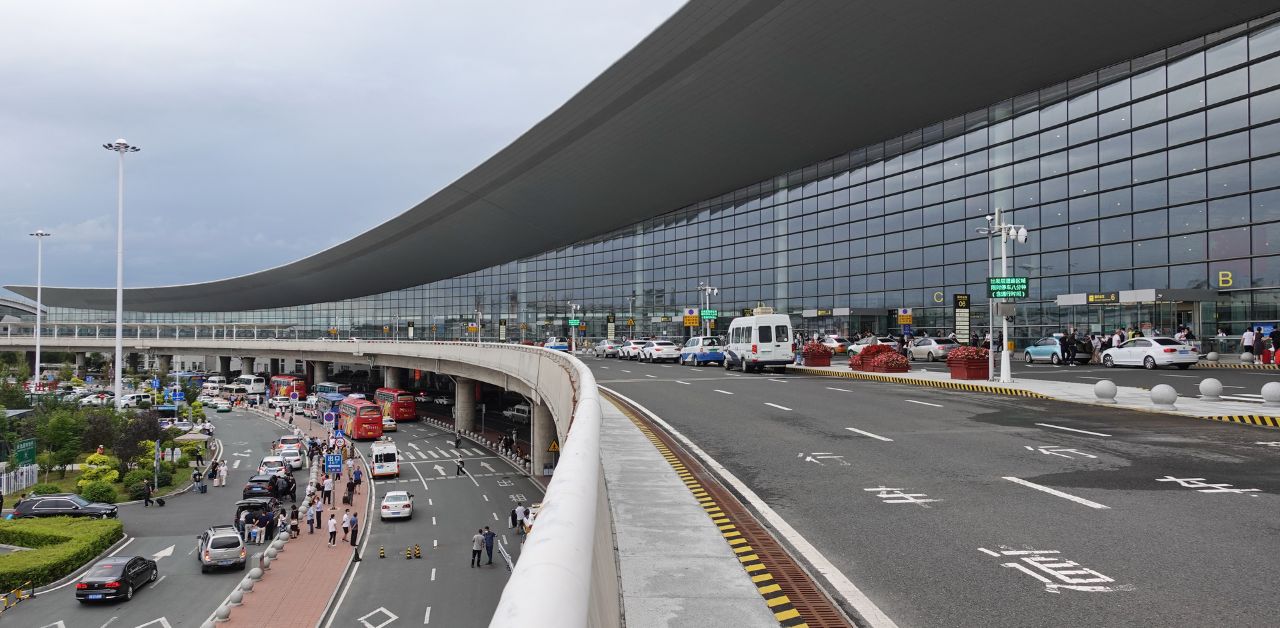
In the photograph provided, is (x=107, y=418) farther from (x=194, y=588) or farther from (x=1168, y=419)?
(x=1168, y=419)

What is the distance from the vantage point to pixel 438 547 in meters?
28.8

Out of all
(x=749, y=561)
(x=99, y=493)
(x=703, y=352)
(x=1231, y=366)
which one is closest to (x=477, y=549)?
(x=703, y=352)

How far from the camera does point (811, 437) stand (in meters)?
13.3

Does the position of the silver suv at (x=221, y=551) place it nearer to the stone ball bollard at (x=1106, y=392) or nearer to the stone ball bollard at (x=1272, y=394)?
the stone ball bollard at (x=1106, y=392)

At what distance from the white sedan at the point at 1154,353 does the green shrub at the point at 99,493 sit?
5026 cm

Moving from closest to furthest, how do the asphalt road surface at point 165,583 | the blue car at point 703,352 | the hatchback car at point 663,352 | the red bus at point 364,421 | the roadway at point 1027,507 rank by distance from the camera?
the roadway at point 1027,507 < the asphalt road surface at point 165,583 < the blue car at point 703,352 < the hatchback car at point 663,352 < the red bus at point 364,421

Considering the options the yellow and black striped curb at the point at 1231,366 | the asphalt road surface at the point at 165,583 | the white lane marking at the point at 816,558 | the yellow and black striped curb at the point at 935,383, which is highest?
the yellow and black striped curb at the point at 1231,366

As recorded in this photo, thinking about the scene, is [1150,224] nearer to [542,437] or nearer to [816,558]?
[542,437]

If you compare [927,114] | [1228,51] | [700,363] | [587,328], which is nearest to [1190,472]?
[700,363]

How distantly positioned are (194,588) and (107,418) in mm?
30270

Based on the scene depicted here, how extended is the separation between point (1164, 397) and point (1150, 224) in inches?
1148

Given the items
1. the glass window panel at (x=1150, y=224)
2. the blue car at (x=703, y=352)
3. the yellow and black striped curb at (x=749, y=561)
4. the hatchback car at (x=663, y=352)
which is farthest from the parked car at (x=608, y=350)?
the yellow and black striped curb at (x=749, y=561)

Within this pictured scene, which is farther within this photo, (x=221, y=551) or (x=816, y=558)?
(x=221, y=551)

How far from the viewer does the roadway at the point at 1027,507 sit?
5324 mm
